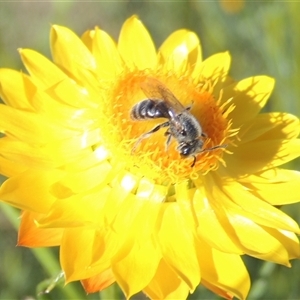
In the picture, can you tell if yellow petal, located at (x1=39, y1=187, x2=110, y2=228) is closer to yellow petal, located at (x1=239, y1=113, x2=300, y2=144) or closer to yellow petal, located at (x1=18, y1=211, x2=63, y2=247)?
yellow petal, located at (x1=18, y1=211, x2=63, y2=247)

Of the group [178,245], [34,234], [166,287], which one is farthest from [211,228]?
[34,234]

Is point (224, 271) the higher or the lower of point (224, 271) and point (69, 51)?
the lower

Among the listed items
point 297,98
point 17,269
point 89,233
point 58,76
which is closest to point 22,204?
point 89,233

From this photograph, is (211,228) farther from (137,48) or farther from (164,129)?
(137,48)

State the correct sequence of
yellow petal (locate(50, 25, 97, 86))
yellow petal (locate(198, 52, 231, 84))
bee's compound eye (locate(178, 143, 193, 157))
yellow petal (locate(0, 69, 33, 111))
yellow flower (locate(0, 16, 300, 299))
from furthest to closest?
yellow petal (locate(198, 52, 231, 84)) → yellow petal (locate(50, 25, 97, 86)) → yellow petal (locate(0, 69, 33, 111)) → bee's compound eye (locate(178, 143, 193, 157)) → yellow flower (locate(0, 16, 300, 299))

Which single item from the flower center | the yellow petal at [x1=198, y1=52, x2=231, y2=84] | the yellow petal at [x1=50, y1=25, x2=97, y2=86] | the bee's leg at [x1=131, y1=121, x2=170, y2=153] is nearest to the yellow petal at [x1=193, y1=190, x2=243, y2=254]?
the flower center
